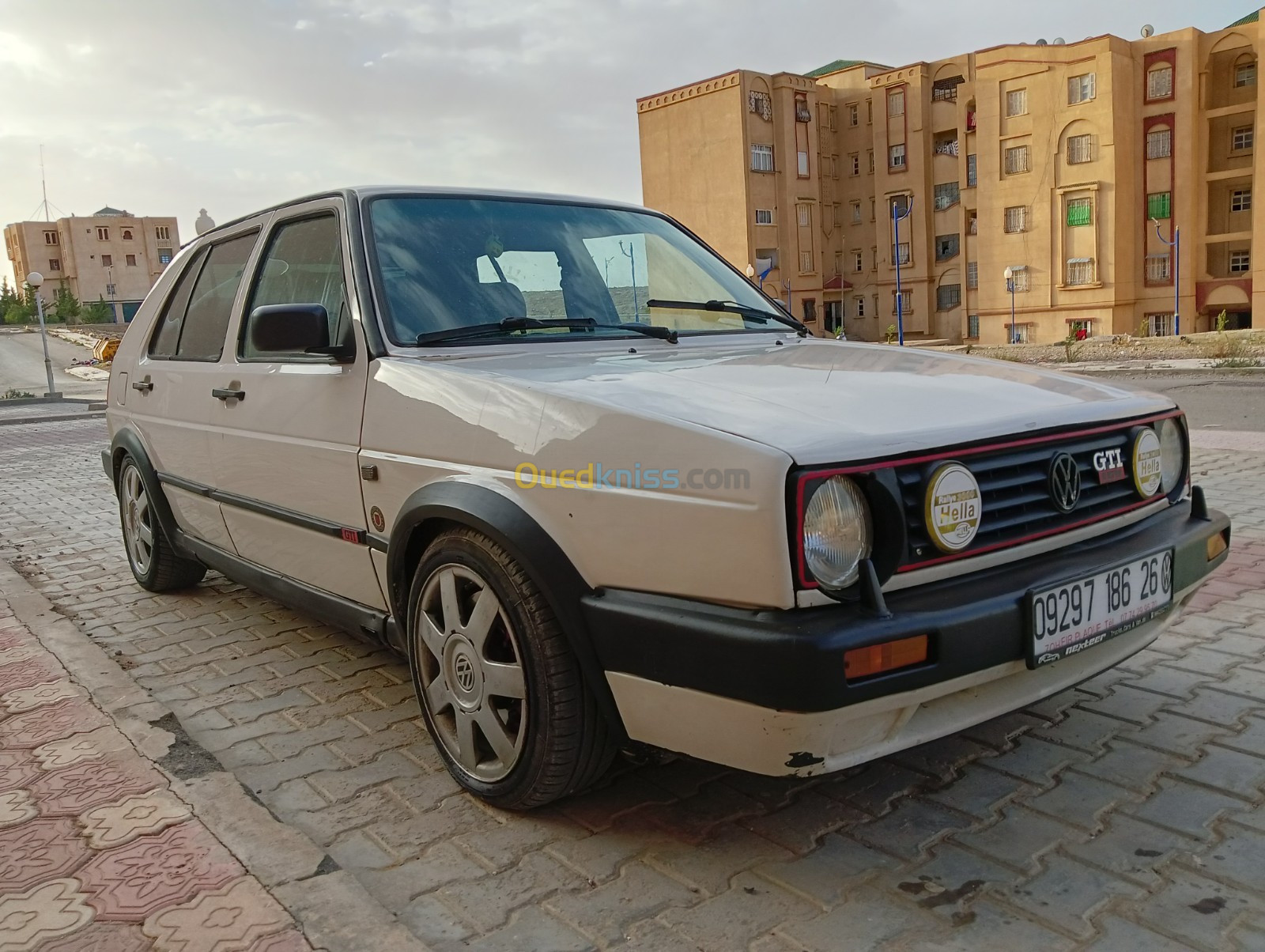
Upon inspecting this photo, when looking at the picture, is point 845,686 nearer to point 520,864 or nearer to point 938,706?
point 938,706

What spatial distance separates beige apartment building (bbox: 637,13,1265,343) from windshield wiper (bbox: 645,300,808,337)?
116 ft

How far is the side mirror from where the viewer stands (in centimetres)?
303

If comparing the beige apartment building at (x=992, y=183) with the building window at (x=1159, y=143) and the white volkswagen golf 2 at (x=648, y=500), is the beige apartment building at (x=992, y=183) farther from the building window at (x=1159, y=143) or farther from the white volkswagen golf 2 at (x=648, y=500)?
Answer: the white volkswagen golf 2 at (x=648, y=500)

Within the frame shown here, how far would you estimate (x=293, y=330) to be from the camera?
9.99 feet

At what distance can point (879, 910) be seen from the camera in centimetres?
219

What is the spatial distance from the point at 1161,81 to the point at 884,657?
45.1 m

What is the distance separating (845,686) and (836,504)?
37cm

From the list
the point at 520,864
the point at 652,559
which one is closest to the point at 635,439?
the point at 652,559

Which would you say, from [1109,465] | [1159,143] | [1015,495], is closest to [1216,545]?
[1109,465]

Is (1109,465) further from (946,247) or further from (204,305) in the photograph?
(946,247)

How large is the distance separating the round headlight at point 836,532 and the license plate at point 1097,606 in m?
0.45

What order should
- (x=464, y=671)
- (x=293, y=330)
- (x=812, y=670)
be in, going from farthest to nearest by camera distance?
(x=293, y=330)
(x=464, y=671)
(x=812, y=670)

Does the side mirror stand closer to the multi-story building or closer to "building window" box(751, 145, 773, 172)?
"building window" box(751, 145, 773, 172)

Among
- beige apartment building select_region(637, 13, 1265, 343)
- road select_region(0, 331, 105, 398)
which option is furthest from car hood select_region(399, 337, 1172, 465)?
beige apartment building select_region(637, 13, 1265, 343)
